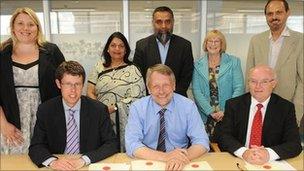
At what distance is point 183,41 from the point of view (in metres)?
3.20

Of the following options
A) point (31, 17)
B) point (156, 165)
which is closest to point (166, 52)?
point (31, 17)

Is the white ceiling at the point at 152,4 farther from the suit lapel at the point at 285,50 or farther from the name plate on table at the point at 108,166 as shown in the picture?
the name plate on table at the point at 108,166

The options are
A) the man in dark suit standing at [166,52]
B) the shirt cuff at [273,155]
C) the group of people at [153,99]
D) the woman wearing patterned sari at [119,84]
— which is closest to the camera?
the shirt cuff at [273,155]

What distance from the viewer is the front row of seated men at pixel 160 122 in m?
2.02

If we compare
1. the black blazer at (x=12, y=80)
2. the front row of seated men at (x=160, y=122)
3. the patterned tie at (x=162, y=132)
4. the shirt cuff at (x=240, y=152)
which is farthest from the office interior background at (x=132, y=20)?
the shirt cuff at (x=240, y=152)

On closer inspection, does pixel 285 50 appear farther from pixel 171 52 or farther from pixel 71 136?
pixel 71 136

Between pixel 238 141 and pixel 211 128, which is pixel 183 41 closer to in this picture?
pixel 211 128

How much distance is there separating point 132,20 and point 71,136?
97.0 inches

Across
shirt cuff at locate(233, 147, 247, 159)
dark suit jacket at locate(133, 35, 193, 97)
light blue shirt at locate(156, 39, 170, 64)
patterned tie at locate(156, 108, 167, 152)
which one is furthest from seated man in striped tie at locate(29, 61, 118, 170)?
light blue shirt at locate(156, 39, 170, 64)

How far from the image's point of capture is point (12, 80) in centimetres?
235

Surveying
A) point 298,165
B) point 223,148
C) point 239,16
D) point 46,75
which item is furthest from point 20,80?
point 239,16

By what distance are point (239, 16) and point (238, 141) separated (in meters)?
2.49

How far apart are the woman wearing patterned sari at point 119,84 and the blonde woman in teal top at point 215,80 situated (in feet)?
1.85

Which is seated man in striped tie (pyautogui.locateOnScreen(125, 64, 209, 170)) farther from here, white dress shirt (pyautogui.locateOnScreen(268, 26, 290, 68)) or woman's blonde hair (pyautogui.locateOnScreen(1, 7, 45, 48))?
white dress shirt (pyautogui.locateOnScreen(268, 26, 290, 68))
